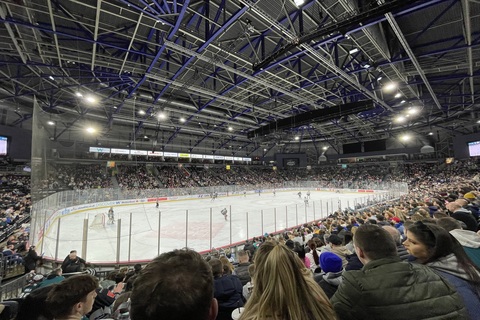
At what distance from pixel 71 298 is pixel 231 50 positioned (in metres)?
10.6

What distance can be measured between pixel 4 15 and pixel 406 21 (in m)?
15.9

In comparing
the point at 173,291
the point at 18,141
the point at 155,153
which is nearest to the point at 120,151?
the point at 155,153

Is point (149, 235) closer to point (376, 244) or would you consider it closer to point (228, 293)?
point (228, 293)

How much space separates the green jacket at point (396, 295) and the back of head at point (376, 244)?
131mm

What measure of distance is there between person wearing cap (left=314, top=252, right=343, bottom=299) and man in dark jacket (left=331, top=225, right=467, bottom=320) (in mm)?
920

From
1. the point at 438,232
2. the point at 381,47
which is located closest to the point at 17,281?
the point at 438,232

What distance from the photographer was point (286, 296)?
3.39 ft

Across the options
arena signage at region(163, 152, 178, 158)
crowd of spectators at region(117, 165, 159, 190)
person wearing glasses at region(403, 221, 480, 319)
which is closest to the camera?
person wearing glasses at region(403, 221, 480, 319)

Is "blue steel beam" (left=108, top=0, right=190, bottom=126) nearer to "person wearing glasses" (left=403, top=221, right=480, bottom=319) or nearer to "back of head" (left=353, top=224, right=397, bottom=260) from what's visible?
"back of head" (left=353, top=224, right=397, bottom=260)

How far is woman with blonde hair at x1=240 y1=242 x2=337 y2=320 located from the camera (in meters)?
1.00

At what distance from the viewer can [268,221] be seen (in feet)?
47.6

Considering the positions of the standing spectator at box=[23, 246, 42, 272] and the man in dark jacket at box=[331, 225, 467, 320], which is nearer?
the man in dark jacket at box=[331, 225, 467, 320]

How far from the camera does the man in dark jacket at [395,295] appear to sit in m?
1.15

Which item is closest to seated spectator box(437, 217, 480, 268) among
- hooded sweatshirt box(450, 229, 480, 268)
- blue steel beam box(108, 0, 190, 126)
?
hooded sweatshirt box(450, 229, 480, 268)
